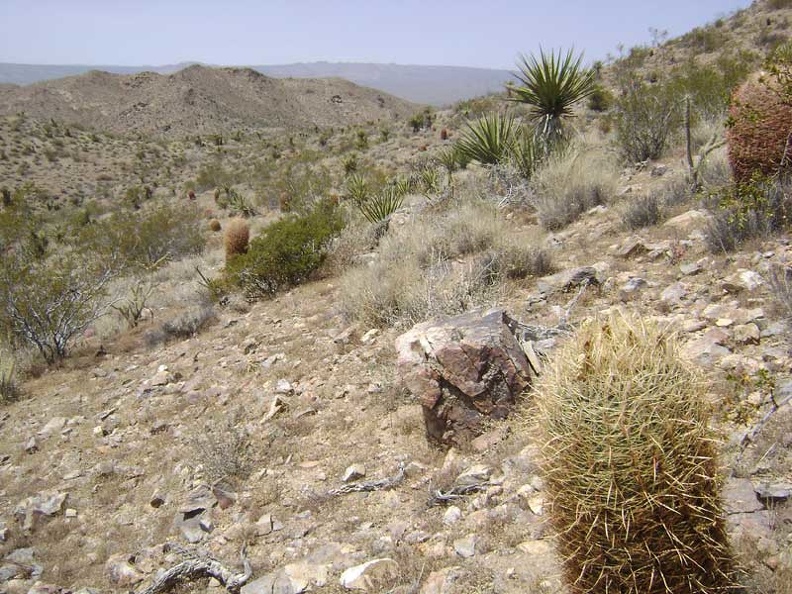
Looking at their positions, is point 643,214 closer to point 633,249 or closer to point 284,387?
point 633,249

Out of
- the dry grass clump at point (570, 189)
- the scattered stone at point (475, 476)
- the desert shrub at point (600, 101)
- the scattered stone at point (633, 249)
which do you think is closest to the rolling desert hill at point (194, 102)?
the desert shrub at point (600, 101)

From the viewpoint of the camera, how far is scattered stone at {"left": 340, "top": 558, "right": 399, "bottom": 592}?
269 centimetres

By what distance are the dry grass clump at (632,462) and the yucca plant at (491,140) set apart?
8125 millimetres

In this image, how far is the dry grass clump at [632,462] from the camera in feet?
5.49

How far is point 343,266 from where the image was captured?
8352 mm

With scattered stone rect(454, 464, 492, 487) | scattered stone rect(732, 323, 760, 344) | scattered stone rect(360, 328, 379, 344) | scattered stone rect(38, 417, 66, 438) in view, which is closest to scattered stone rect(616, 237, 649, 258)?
scattered stone rect(732, 323, 760, 344)

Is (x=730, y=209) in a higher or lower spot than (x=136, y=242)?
higher

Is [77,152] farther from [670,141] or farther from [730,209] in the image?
[730,209]

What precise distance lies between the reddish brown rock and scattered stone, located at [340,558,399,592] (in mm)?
968

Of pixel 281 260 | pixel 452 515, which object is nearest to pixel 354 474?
pixel 452 515

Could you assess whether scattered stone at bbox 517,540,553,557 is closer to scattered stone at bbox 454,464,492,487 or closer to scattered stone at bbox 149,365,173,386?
scattered stone at bbox 454,464,492,487

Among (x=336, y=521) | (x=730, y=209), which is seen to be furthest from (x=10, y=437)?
(x=730, y=209)

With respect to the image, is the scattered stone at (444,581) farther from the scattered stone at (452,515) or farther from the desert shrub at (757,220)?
the desert shrub at (757,220)

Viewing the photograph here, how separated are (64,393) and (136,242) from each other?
22.5ft
